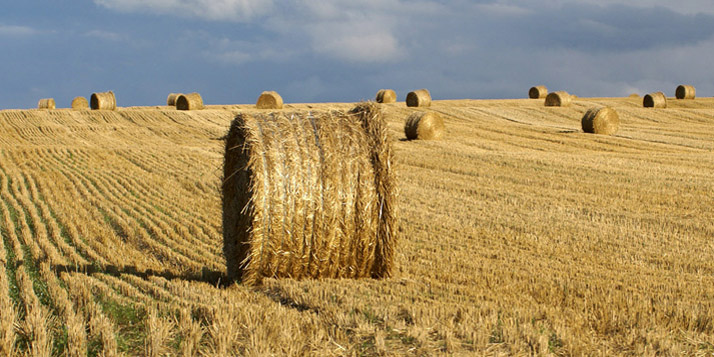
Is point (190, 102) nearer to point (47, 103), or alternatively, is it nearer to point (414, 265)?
point (47, 103)

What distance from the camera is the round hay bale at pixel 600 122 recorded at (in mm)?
23531

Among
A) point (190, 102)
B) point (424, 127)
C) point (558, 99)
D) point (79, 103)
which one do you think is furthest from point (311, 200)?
point (79, 103)

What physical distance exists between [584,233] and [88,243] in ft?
20.3

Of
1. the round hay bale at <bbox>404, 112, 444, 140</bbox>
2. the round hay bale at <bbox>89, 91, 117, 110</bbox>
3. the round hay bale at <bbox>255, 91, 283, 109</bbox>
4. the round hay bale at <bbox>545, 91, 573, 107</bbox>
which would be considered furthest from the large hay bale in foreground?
the round hay bale at <bbox>545, 91, 573, 107</bbox>

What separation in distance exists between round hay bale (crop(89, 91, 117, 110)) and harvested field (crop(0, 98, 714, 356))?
46.6ft

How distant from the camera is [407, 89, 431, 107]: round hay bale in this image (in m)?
34.9

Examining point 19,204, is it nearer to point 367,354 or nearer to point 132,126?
point 367,354

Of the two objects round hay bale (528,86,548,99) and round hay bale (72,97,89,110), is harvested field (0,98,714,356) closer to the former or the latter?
round hay bale (72,97,89,110)

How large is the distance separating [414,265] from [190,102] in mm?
26371

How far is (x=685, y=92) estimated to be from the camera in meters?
41.9

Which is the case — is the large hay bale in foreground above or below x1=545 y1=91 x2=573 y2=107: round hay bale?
below

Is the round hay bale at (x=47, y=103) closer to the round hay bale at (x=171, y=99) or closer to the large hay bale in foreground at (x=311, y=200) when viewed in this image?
the round hay bale at (x=171, y=99)

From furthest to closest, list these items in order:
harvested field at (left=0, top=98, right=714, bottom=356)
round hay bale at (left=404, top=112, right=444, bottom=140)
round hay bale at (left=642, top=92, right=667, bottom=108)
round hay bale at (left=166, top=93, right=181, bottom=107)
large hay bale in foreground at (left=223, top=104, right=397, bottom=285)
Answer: round hay bale at (left=166, top=93, right=181, bottom=107) → round hay bale at (left=642, top=92, right=667, bottom=108) → round hay bale at (left=404, top=112, right=444, bottom=140) → large hay bale in foreground at (left=223, top=104, right=397, bottom=285) → harvested field at (left=0, top=98, right=714, bottom=356)

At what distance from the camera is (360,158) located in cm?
673
